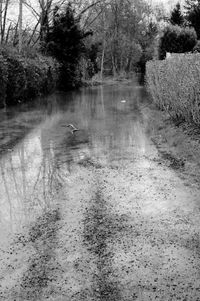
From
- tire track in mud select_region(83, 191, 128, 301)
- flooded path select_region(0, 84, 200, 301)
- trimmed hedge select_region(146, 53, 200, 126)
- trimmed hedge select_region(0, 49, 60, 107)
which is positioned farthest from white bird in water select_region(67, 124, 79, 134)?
trimmed hedge select_region(0, 49, 60, 107)

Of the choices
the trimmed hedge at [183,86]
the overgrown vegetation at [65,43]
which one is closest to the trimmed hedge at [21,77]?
the overgrown vegetation at [65,43]

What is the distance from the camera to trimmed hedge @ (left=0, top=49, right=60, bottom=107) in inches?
645

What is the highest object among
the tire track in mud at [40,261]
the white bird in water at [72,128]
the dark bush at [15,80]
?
the dark bush at [15,80]

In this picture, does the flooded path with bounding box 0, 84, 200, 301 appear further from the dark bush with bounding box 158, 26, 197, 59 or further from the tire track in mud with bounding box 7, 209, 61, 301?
the dark bush with bounding box 158, 26, 197, 59

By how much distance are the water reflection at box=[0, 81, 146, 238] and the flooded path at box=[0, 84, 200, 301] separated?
0.02 metres

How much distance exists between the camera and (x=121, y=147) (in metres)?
8.70

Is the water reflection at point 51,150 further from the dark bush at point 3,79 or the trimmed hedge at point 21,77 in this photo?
the trimmed hedge at point 21,77

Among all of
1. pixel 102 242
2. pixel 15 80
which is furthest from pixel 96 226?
pixel 15 80

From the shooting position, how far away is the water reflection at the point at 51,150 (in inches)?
212

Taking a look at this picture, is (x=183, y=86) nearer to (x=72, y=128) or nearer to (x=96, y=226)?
(x=72, y=128)

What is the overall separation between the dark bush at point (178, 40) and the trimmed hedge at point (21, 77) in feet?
28.4

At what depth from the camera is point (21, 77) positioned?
60.5 ft

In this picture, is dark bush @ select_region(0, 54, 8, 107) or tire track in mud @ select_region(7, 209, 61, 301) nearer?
tire track in mud @ select_region(7, 209, 61, 301)

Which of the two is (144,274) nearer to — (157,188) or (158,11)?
(157,188)
